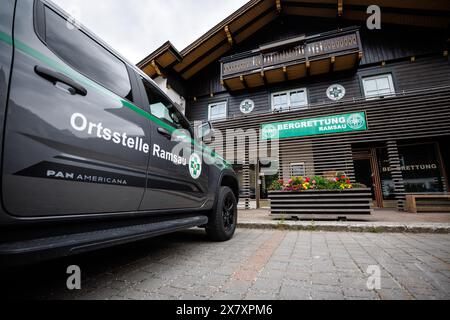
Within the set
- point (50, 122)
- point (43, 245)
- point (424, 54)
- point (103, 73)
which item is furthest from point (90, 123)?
point (424, 54)

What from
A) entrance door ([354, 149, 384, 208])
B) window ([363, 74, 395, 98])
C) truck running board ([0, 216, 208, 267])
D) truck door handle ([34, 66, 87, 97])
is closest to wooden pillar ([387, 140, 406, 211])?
entrance door ([354, 149, 384, 208])

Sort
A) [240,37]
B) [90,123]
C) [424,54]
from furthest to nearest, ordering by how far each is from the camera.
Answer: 1. [240,37]
2. [424,54]
3. [90,123]

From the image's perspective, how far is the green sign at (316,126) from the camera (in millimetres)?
7871

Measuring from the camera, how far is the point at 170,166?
6.55 feet

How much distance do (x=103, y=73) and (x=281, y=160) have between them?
7878mm

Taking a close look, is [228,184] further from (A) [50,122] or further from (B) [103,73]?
(A) [50,122]

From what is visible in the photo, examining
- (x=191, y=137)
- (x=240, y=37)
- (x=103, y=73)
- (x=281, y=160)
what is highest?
(x=240, y=37)

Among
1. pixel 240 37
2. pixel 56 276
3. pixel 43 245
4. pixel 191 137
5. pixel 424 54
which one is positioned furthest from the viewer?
pixel 240 37

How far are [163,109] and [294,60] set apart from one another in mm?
8843

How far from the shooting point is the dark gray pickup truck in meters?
0.95

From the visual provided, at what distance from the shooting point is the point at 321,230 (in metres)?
3.96

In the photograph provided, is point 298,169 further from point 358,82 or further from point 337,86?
point 358,82

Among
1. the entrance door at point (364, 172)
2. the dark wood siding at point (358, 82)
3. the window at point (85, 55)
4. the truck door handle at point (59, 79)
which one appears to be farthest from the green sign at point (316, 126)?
the truck door handle at point (59, 79)

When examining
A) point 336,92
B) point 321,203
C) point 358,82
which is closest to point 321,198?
point 321,203
